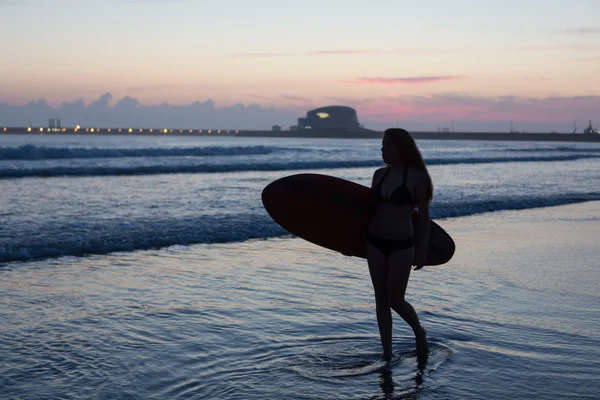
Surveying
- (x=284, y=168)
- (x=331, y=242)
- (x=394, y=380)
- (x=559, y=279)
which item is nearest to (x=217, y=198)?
(x=559, y=279)

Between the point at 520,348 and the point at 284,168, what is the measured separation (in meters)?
27.6

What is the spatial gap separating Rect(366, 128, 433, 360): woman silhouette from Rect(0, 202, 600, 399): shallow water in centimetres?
58

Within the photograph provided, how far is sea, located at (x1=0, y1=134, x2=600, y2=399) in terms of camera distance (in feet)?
14.1

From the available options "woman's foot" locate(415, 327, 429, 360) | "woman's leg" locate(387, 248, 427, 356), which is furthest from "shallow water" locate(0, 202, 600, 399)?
"woman's leg" locate(387, 248, 427, 356)

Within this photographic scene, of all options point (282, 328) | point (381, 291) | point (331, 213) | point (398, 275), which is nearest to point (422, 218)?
point (398, 275)

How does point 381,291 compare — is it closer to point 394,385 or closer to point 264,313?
point 394,385

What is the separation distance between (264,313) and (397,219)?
1.95m

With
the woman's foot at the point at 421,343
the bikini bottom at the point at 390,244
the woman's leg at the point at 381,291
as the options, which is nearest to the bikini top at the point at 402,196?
the bikini bottom at the point at 390,244

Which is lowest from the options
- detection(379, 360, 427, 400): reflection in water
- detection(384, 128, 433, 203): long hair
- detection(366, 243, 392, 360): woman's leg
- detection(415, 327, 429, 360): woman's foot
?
detection(379, 360, 427, 400): reflection in water

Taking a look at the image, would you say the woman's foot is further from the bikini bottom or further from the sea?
the bikini bottom

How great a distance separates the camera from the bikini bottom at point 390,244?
4.55 m

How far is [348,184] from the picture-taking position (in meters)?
5.28

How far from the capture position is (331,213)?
5223 millimetres

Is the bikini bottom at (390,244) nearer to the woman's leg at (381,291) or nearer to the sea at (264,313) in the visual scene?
the woman's leg at (381,291)
